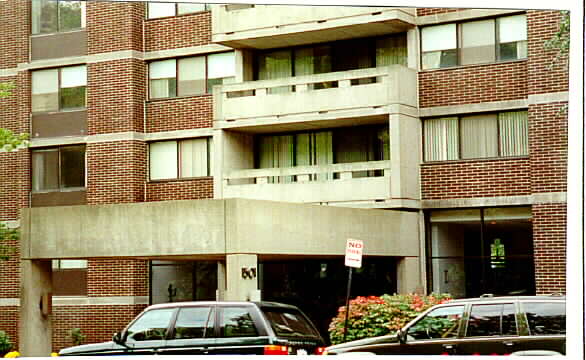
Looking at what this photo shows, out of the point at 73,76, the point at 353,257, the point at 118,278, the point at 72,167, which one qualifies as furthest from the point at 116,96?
the point at 353,257

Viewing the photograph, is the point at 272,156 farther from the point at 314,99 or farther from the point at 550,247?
the point at 550,247

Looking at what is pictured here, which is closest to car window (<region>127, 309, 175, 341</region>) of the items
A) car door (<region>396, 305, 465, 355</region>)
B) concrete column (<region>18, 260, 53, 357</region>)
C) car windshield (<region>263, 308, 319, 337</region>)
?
car windshield (<region>263, 308, 319, 337</region>)

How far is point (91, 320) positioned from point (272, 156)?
719cm

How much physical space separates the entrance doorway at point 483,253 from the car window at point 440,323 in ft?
32.7

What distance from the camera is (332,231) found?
2600 cm

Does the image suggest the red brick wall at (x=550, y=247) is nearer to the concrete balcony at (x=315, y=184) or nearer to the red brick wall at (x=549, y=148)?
the red brick wall at (x=549, y=148)

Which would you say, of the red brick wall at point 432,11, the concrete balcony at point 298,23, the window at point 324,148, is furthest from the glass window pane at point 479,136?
the concrete balcony at point 298,23

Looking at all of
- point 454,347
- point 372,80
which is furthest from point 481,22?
point 454,347

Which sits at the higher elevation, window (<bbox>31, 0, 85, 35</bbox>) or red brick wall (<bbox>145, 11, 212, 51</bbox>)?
window (<bbox>31, 0, 85, 35</bbox>)

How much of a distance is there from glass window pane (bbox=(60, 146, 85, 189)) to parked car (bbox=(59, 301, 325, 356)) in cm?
1552

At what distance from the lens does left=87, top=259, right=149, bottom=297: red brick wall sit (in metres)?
32.4

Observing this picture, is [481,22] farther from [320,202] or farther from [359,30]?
[320,202]

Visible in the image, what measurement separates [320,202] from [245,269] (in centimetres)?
625

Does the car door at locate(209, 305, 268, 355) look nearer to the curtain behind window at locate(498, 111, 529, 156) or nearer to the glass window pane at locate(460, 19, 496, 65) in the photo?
the curtain behind window at locate(498, 111, 529, 156)
